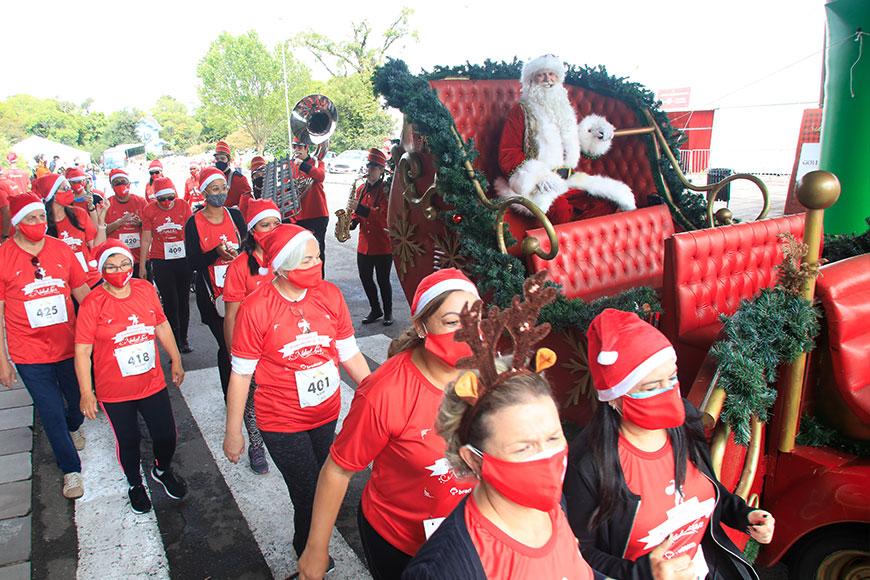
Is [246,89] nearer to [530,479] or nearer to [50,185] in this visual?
[50,185]

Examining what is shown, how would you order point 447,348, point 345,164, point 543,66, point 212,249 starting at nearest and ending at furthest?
1. point 447,348
2. point 212,249
3. point 543,66
4. point 345,164

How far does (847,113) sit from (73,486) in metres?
9.07

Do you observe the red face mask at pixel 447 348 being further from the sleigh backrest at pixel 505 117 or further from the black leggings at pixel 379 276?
the black leggings at pixel 379 276

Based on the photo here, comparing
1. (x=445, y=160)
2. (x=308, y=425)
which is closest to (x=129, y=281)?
(x=308, y=425)

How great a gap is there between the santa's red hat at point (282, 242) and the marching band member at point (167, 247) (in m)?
3.58

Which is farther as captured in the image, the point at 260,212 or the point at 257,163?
the point at 257,163

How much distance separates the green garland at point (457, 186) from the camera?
430 cm

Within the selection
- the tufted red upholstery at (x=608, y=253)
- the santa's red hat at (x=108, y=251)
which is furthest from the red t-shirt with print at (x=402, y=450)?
the tufted red upholstery at (x=608, y=253)

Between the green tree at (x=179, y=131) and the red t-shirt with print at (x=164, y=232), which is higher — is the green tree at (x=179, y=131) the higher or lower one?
the higher one

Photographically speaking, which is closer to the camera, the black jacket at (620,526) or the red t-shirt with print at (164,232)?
the black jacket at (620,526)

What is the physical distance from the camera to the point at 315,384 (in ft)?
9.72

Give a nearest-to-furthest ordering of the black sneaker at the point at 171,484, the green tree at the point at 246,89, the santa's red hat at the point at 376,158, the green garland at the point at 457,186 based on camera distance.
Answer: the black sneaker at the point at 171,484
the green garland at the point at 457,186
the santa's red hat at the point at 376,158
the green tree at the point at 246,89

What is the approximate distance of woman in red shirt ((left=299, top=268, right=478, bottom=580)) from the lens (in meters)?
2.00

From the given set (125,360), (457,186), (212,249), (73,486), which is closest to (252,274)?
(125,360)
